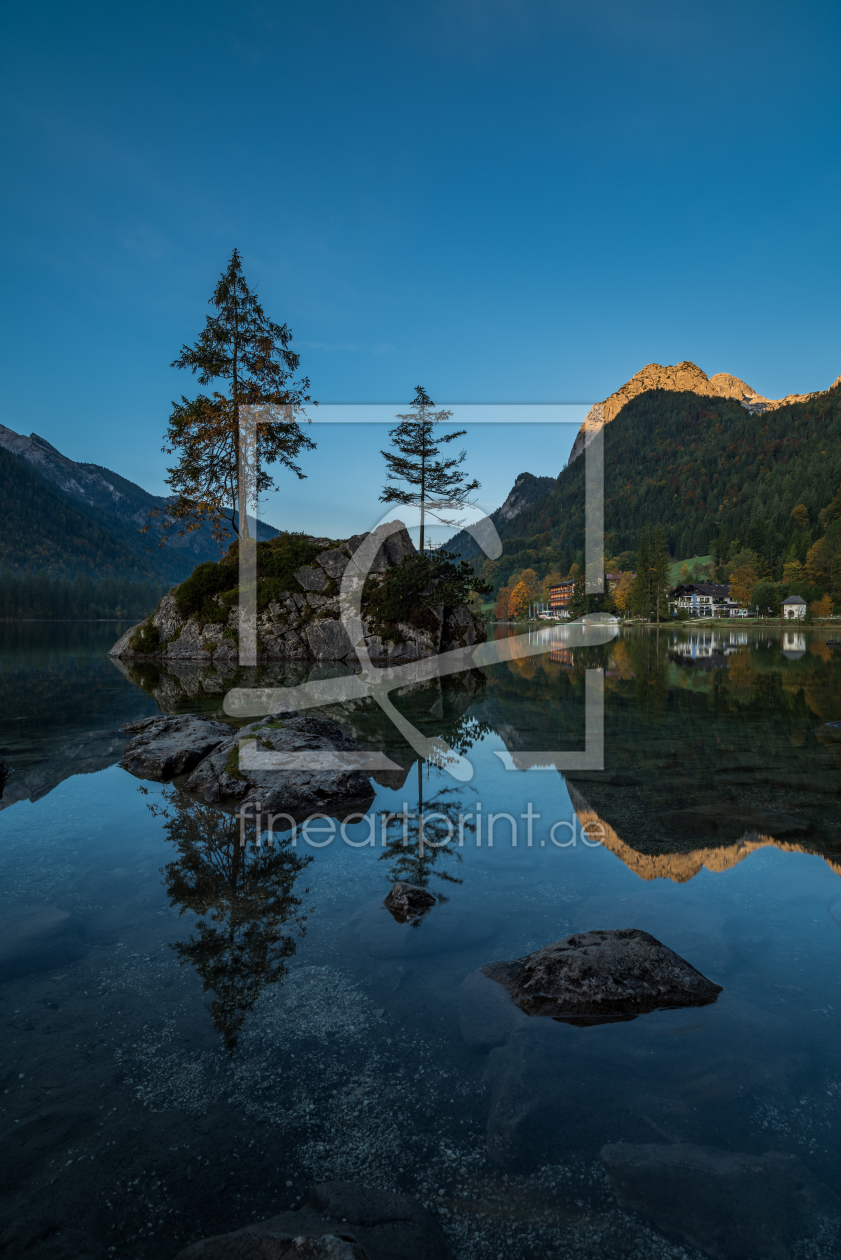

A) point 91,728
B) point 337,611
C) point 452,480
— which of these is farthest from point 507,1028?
point 452,480

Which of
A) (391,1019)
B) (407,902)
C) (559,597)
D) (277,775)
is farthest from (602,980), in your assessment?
(559,597)

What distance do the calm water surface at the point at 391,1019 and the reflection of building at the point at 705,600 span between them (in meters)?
156

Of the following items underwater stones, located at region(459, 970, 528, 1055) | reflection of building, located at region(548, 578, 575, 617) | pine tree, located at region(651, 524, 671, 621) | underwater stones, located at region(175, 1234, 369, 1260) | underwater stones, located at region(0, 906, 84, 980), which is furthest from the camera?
reflection of building, located at region(548, 578, 575, 617)

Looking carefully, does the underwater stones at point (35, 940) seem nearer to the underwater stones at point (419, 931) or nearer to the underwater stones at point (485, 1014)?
the underwater stones at point (419, 931)

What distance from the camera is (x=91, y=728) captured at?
15570 mm

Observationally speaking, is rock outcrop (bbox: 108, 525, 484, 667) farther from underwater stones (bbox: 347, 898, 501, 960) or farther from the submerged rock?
underwater stones (bbox: 347, 898, 501, 960)

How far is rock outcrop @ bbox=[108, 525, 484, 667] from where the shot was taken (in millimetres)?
36594

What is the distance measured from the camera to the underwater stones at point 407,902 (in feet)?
20.4

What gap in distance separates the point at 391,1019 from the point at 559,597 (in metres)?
192

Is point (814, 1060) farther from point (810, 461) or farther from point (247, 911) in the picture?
point (810, 461)

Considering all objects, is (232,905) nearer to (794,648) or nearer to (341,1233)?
(341,1233)

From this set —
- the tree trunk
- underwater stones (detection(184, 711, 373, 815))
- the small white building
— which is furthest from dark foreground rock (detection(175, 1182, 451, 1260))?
Answer: the small white building

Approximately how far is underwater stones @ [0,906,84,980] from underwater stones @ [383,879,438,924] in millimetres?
2914

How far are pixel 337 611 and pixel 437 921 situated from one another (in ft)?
105
